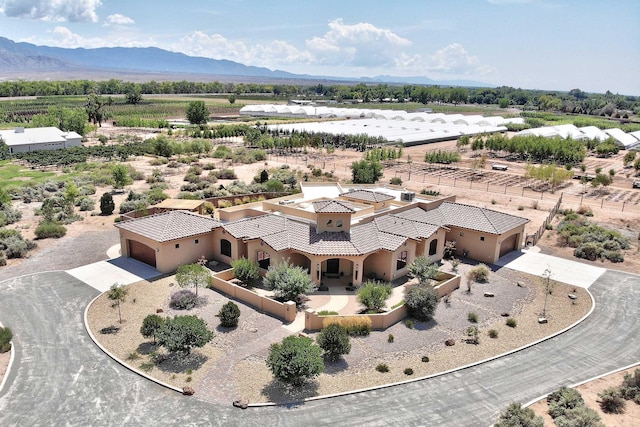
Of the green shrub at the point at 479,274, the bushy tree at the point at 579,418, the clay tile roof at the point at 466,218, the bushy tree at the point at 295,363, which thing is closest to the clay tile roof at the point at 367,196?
the clay tile roof at the point at 466,218

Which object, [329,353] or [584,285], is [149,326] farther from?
[584,285]

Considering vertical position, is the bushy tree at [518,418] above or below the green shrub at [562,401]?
above

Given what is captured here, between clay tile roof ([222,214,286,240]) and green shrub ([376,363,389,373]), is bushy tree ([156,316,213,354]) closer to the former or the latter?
green shrub ([376,363,389,373])

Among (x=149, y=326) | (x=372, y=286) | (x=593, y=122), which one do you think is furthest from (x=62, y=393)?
(x=593, y=122)

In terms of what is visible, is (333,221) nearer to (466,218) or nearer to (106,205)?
(466,218)

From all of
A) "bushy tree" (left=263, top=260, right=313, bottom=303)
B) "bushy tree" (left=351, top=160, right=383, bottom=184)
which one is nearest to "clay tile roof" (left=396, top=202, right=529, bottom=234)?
"bushy tree" (left=263, top=260, right=313, bottom=303)

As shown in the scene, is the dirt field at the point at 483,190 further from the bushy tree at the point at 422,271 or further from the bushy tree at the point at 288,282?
the bushy tree at the point at 422,271
